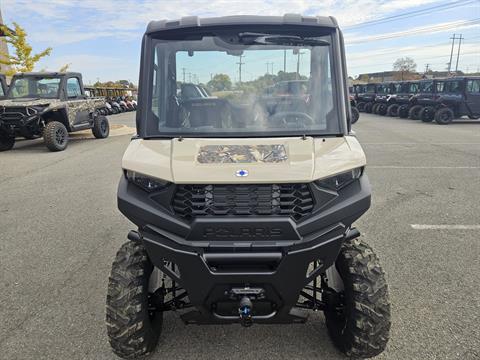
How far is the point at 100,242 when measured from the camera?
450 centimetres

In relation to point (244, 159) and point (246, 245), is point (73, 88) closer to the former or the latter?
point (244, 159)

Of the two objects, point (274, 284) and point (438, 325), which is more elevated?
point (274, 284)


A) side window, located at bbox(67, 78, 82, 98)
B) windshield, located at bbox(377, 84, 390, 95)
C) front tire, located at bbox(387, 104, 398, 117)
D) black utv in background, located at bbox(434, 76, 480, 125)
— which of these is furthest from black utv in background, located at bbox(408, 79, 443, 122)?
side window, located at bbox(67, 78, 82, 98)

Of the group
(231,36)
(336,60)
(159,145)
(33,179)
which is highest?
(231,36)

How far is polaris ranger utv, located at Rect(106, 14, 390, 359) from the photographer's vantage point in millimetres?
2072

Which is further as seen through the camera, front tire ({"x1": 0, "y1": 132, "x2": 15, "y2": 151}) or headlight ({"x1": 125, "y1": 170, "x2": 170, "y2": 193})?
front tire ({"x1": 0, "y1": 132, "x2": 15, "y2": 151})

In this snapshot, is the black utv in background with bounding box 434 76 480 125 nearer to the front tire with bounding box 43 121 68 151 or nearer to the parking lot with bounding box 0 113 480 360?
the parking lot with bounding box 0 113 480 360

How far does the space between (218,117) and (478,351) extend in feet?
7.96

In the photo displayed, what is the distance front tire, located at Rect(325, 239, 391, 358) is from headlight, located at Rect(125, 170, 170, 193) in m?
1.27

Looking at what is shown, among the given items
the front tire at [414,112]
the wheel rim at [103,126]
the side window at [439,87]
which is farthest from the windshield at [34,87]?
the front tire at [414,112]

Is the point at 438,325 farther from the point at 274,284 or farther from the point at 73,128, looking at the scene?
the point at 73,128

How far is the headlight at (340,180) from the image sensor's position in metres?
2.15

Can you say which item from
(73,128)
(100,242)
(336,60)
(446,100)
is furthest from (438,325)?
(446,100)

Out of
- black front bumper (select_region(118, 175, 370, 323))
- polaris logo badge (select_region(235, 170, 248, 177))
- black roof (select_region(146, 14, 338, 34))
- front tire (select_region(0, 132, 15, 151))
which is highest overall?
black roof (select_region(146, 14, 338, 34))
